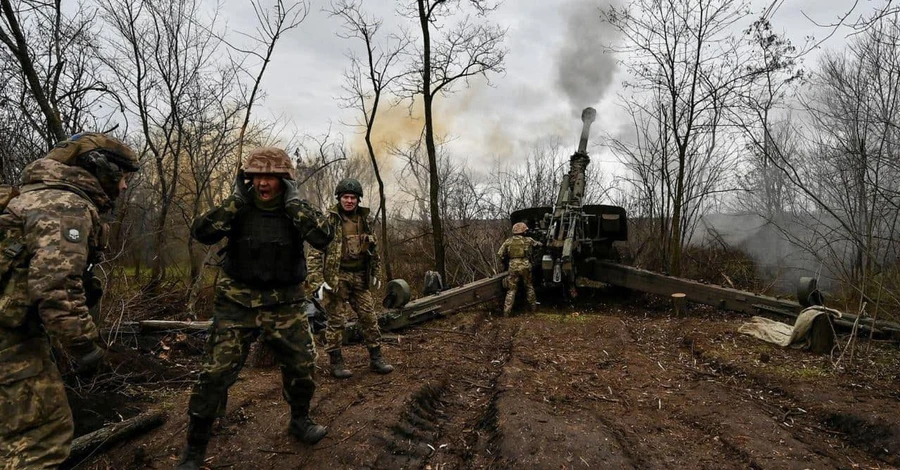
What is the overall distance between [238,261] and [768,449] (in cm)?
348

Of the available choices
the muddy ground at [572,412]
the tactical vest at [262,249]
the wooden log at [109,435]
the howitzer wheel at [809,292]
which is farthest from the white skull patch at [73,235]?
the howitzer wheel at [809,292]

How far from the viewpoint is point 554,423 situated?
3574mm

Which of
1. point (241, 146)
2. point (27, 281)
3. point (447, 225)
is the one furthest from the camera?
point (447, 225)

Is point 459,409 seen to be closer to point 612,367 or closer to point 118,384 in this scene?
point 612,367

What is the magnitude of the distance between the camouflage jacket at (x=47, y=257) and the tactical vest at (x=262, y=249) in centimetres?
85

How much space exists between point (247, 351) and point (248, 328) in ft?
0.56

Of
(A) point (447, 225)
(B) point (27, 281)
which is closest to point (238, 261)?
(B) point (27, 281)

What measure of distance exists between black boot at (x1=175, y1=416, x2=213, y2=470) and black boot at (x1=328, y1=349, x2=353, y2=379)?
1.87 metres

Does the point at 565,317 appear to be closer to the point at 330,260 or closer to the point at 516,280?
the point at 516,280

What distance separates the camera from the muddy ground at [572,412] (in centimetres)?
317

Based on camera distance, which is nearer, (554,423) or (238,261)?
(238,261)

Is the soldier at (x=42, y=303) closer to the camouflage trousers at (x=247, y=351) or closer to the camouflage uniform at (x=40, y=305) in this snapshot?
the camouflage uniform at (x=40, y=305)

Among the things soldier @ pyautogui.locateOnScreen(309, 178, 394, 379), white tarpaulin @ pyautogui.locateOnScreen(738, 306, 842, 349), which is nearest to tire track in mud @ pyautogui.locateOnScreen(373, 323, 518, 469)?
soldier @ pyautogui.locateOnScreen(309, 178, 394, 379)

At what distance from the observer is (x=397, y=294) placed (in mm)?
6715
